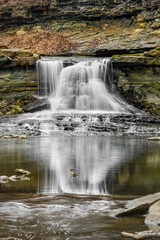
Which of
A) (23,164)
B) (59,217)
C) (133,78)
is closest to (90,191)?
(59,217)

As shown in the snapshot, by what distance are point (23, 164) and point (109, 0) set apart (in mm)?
22962

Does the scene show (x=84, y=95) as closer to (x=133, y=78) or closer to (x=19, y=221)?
(x=133, y=78)

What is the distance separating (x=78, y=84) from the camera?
18.4m

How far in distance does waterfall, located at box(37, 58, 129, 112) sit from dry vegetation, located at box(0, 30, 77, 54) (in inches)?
203

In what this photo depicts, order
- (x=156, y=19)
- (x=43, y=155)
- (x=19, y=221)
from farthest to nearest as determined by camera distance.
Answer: (x=156, y=19)
(x=43, y=155)
(x=19, y=221)

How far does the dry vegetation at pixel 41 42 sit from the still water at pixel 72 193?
18955 mm

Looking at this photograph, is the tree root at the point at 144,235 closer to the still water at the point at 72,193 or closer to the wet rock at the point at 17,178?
the still water at the point at 72,193

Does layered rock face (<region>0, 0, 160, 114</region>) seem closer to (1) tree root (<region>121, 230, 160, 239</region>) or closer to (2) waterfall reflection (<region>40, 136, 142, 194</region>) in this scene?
(2) waterfall reflection (<region>40, 136, 142, 194</region>)

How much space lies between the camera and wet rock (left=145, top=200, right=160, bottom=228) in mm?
2273

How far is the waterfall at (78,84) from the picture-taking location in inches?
690

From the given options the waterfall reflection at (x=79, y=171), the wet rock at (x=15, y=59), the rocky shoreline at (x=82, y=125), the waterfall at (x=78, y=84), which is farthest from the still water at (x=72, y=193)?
the wet rock at (x=15, y=59)

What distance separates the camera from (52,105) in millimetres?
17641

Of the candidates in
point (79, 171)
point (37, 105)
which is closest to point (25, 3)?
point (37, 105)

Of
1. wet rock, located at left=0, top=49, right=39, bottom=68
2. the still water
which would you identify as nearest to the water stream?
the still water
